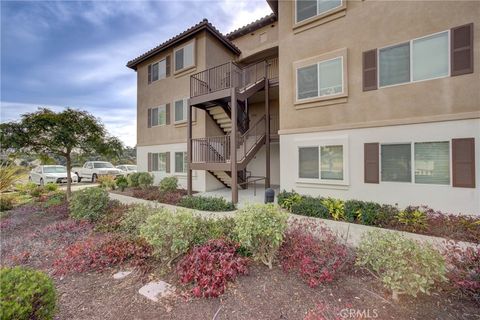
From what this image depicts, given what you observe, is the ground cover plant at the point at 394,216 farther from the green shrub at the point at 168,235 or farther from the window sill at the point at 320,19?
the window sill at the point at 320,19

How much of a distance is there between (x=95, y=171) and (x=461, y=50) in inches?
1032

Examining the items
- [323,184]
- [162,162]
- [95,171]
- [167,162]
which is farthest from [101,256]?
[95,171]

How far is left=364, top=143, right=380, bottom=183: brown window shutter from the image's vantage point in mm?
7559

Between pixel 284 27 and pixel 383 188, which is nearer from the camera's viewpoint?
pixel 383 188

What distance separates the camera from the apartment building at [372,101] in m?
6.32

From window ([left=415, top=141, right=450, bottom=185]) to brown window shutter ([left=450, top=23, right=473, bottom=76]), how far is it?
2.15 metres

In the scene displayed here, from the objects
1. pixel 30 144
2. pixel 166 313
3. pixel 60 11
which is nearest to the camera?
pixel 166 313

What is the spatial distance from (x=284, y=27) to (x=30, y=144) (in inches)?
488

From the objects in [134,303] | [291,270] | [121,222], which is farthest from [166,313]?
[121,222]

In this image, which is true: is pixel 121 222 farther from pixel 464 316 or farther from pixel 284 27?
pixel 284 27

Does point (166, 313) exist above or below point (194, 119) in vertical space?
below

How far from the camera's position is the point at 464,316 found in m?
2.82

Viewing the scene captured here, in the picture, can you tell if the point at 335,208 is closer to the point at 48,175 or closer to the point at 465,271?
the point at 465,271

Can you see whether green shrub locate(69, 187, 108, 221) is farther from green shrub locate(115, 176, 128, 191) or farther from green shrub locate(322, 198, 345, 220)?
green shrub locate(322, 198, 345, 220)
